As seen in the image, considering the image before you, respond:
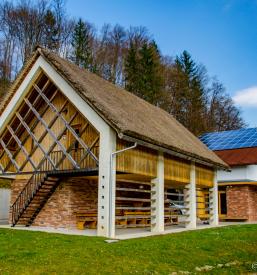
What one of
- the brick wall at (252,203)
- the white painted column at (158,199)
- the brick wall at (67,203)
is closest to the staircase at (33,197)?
the brick wall at (67,203)

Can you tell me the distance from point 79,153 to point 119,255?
7768 mm

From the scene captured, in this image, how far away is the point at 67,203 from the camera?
17750mm

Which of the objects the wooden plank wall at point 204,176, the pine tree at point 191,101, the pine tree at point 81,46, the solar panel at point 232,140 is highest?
the pine tree at point 81,46

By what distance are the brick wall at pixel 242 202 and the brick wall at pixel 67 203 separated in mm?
13184

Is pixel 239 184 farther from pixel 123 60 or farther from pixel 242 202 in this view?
pixel 123 60

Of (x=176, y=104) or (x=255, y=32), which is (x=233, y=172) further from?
(x=176, y=104)

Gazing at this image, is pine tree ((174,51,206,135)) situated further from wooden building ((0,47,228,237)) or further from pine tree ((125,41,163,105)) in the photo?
wooden building ((0,47,228,237))

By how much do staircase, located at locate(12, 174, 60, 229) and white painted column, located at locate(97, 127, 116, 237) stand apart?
417cm

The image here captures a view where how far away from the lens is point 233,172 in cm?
2922

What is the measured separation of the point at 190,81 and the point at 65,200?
32528mm

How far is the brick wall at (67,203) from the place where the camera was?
17719 mm

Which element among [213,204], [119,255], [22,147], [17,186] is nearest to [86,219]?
[22,147]

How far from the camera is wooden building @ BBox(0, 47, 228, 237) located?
47.8ft

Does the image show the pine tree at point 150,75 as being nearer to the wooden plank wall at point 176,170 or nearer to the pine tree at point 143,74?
the pine tree at point 143,74
